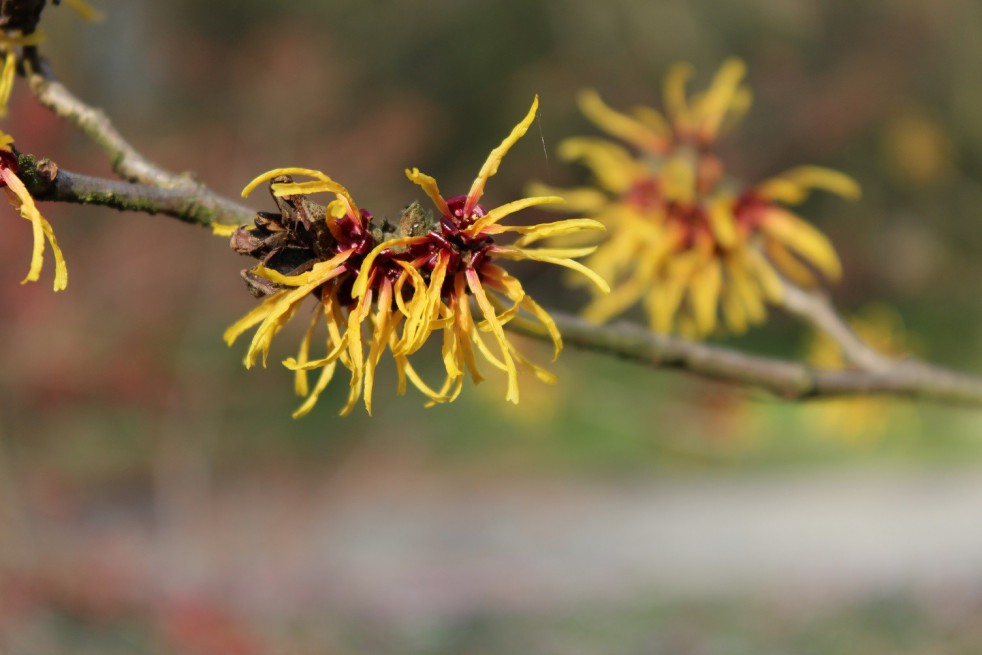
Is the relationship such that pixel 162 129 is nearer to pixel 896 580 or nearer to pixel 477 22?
pixel 477 22

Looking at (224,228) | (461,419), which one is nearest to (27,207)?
(224,228)

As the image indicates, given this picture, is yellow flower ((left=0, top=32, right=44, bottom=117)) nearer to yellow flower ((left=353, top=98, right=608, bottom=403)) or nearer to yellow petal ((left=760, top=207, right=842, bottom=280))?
yellow flower ((left=353, top=98, right=608, bottom=403))

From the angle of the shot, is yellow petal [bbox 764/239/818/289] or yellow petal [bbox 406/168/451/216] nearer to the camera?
yellow petal [bbox 406/168/451/216]

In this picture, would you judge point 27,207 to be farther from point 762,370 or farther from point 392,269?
point 762,370

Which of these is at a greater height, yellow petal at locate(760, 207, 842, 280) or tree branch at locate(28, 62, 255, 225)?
yellow petal at locate(760, 207, 842, 280)

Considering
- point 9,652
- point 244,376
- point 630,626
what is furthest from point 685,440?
point 9,652

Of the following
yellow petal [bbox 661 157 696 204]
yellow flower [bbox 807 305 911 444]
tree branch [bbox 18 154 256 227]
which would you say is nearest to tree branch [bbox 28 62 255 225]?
tree branch [bbox 18 154 256 227]

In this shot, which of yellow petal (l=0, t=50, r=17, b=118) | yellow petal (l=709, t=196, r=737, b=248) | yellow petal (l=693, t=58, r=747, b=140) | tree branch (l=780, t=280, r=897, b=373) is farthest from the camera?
yellow petal (l=693, t=58, r=747, b=140)

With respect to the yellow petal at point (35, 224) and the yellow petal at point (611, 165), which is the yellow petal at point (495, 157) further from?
the yellow petal at point (611, 165)
